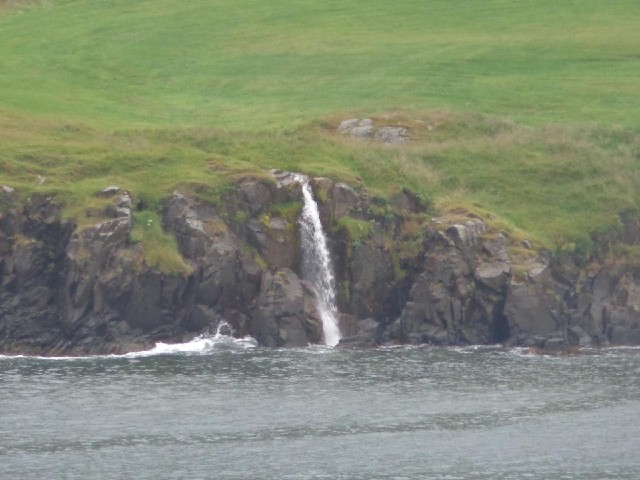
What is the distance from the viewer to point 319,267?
230 ft

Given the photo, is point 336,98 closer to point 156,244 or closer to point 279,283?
point 279,283

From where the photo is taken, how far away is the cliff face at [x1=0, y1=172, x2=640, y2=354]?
66250mm

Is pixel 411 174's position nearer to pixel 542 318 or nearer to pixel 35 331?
pixel 542 318

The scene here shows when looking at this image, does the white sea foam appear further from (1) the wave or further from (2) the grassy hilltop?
(2) the grassy hilltop

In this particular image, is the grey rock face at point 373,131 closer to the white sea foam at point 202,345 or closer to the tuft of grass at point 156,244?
the tuft of grass at point 156,244

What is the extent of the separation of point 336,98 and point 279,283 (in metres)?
26.0

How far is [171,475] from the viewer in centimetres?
4794


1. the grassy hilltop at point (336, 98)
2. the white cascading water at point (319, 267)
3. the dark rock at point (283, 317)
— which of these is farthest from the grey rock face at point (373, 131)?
the dark rock at point (283, 317)

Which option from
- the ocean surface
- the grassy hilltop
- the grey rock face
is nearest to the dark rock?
the ocean surface

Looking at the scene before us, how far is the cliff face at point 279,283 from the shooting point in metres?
66.2

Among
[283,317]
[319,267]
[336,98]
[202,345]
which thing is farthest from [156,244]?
[336,98]

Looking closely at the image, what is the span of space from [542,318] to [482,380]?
26.7ft

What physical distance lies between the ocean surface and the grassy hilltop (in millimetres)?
9690

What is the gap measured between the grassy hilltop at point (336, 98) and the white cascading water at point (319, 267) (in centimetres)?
360
